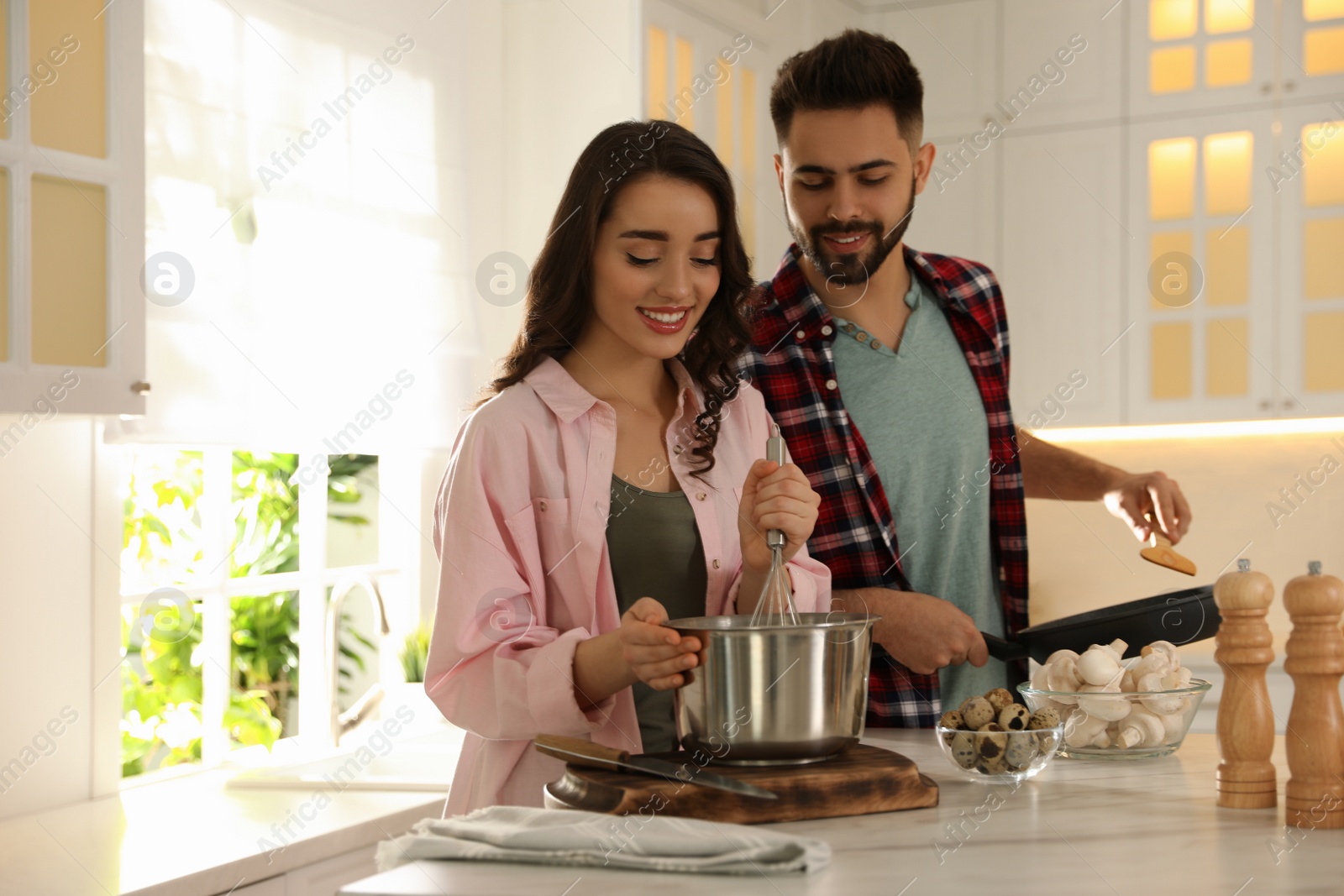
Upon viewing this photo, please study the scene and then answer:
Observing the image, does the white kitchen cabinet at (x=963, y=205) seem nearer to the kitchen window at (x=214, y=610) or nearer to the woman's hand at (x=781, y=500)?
the kitchen window at (x=214, y=610)

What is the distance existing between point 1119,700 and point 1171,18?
8.94ft

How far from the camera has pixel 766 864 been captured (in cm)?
79

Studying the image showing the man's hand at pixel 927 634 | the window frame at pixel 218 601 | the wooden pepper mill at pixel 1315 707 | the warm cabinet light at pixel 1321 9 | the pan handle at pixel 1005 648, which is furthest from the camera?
the warm cabinet light at pixel 1321 9

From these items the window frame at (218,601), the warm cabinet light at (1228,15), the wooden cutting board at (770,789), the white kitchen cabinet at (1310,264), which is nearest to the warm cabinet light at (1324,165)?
the white kitchen cabinet at (1310,264)

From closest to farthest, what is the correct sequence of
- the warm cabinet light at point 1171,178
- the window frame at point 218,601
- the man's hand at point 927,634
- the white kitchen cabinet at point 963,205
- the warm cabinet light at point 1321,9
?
1. the man's hand at point 927,634
2. the window frame at point 218,601
3. the warm cabinet light at point 1321,9
4. the warm cabinet light at point 1171,178
5. the white kitchen cabinet at point 963,205

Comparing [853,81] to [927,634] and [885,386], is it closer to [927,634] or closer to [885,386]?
[885,386]

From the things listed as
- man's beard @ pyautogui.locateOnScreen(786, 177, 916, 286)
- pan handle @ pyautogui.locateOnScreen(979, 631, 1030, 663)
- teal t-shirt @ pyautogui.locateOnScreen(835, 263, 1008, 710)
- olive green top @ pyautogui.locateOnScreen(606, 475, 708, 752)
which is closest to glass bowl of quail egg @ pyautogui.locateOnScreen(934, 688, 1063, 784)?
pan handle @ pyautogui.locateOnScreen(979, 631, 1030, 663)

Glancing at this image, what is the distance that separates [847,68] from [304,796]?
4.51 ft

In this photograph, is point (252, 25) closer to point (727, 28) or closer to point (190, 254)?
point (190, 254)

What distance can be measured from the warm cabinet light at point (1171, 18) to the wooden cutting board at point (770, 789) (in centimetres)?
291

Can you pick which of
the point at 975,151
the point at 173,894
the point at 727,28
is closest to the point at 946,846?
the point at 173,894

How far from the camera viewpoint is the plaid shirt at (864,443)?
1628 mm

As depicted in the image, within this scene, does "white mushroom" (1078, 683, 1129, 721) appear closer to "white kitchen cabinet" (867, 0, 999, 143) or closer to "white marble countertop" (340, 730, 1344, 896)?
"white marble countertop" (340, 730, 1344, 896)

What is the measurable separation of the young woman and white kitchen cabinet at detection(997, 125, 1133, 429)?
217 cm
